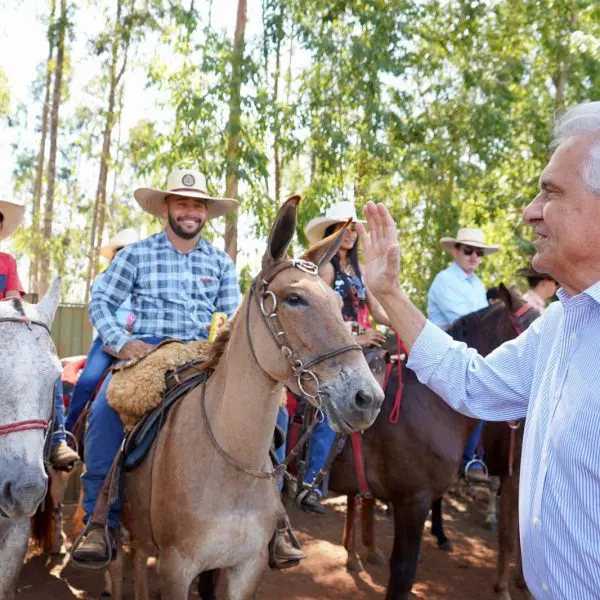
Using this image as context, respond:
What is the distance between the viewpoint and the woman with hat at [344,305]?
5480 millimetres

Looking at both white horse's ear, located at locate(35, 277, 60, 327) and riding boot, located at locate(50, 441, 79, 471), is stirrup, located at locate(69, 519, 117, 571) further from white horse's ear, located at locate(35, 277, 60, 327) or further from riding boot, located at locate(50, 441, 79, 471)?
white horse's ear, located at locate(35, 277, 60, 327)

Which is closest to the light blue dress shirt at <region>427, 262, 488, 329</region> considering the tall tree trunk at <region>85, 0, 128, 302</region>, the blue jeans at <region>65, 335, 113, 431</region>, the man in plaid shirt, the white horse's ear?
the man in plaid shirt

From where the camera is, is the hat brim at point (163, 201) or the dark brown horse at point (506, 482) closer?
the hat brim at point (163, 201)

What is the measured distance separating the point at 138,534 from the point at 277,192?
12.5 metres

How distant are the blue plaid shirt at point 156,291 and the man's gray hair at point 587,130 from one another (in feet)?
11.2

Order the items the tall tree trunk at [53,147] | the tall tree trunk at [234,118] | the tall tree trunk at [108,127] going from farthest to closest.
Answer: the tall tree trunk at [53,147] < the tall tree trunk at [108,127] < the tall tree trunk at [234,118]

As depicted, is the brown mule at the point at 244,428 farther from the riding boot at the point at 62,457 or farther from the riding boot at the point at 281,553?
the riding boot at the point at 62,457

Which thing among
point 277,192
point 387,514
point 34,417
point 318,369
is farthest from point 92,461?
point 277,192

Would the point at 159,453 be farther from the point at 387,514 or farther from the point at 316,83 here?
the point at 316,83

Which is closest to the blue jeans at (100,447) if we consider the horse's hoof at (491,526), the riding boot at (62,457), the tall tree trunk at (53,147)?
the riding boot at (62,457)

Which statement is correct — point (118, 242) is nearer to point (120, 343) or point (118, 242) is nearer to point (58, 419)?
point (58, 419)

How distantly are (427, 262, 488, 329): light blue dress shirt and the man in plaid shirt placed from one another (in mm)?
3690

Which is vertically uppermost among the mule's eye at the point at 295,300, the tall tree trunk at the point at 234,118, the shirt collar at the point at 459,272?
the tall tree trunk at the point at 234,118

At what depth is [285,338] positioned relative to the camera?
3.50 meters
